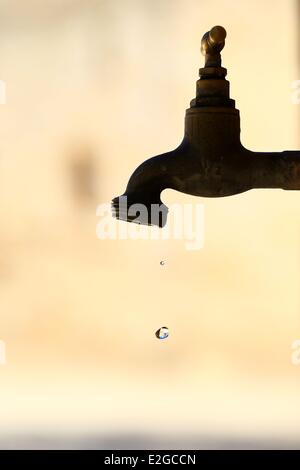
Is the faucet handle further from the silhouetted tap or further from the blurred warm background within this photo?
the blurred warm background

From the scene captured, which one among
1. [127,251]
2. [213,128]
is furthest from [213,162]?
[127,251]

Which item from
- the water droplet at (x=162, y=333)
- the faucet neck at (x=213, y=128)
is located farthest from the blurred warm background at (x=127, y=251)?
the faucet neck at (x=213, y=128)

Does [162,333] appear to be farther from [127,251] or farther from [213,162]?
[213,162]

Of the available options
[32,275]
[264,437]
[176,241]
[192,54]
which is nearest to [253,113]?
[192,54]

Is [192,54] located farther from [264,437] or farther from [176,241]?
[264,437]

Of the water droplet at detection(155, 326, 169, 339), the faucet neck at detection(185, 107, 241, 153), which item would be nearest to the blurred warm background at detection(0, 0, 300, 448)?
the water droplet at detection(155, 326, 169, 339)

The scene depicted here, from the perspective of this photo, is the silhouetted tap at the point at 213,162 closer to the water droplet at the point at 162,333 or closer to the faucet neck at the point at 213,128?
the faucet neck at the point at 213,128

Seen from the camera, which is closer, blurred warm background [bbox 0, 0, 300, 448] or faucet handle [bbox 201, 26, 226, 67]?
faucet handle [bbox 201, 26, 226, 67]
